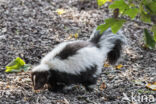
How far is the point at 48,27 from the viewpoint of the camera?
6.54 meters

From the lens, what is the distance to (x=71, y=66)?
4277mm

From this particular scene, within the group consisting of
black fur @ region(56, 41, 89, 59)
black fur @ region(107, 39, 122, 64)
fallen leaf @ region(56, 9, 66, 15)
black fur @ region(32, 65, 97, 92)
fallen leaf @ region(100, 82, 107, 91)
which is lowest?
fallen leaf @ region(100, 82, 107, 91)

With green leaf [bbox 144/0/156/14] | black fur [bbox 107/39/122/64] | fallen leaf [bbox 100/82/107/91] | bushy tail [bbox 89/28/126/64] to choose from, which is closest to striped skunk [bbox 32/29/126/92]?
bushy tail [bbox 89/28/126/64]

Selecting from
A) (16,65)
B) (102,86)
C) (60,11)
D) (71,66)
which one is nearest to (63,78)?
(71,66)

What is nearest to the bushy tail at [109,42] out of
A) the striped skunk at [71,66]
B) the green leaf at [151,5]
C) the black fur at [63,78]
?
the striped skunk at [71,66]

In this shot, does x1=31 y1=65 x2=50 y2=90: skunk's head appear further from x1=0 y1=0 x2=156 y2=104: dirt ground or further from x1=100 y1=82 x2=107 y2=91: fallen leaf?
x1=100 y1=82 x2=107 y2=91: fallen leaf

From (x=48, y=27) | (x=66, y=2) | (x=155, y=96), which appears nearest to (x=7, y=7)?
(x=48, y=27)

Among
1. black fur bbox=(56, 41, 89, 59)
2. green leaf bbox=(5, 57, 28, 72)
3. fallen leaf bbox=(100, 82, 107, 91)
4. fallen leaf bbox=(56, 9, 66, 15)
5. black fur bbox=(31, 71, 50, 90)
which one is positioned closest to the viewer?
black fur bbox=(56, 41, 89, 59)

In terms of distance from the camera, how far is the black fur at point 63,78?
14.5ft

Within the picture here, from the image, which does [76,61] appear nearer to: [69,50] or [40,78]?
[69,50]

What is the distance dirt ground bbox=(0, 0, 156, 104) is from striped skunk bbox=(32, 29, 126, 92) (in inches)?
7.3

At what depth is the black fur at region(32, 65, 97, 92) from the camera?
14.5 ft

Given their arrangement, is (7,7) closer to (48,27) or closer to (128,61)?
(48,27)

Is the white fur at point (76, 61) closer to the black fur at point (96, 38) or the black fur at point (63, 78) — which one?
the black fur at point (63, 78)
